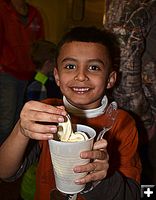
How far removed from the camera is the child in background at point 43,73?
259 cm

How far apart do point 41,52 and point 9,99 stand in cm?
51

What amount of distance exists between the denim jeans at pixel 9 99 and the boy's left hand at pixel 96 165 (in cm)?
206

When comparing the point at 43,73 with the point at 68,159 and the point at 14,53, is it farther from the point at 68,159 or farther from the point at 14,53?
the point at 68,159

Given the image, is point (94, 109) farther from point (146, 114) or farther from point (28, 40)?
point (28, 40)

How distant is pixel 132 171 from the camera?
1.04 metres

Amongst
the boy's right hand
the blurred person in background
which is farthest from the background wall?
the boy's right hand

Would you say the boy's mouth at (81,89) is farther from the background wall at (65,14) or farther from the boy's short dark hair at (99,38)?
the background wall at (65,14)

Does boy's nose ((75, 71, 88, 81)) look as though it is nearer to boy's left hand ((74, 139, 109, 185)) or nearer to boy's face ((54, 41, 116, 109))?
boy's face ((54, 41, 116, 109))

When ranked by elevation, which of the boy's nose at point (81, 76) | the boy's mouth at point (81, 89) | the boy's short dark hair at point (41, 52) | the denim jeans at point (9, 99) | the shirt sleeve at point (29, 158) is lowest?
the denim jeans at point (9, 99)

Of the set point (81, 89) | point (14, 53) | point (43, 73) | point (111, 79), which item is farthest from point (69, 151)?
point (14, 53)

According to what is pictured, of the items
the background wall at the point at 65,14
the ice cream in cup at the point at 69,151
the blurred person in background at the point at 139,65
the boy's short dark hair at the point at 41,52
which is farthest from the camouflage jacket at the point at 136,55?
the background wall at the point at 65,14

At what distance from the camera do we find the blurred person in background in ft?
3.89

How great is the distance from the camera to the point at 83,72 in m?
1.06

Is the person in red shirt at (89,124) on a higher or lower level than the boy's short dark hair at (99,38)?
lower
